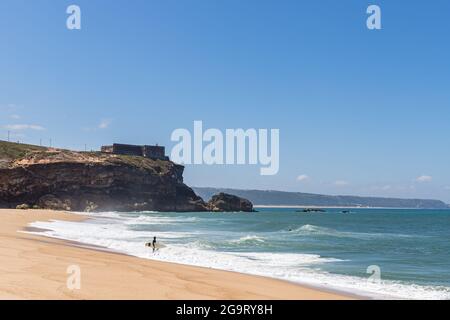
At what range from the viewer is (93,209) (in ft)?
410

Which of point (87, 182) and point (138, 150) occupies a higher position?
point (138, 150)

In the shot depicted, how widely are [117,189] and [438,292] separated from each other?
12431cm

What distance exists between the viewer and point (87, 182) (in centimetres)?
12762

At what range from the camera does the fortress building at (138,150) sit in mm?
166363

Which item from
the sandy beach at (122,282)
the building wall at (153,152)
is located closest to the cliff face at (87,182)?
the building wall at (153,152)

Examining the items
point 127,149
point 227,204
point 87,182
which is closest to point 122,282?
point 87,182

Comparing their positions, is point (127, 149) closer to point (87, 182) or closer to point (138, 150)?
point (138, 150)

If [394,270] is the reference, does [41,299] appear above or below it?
above

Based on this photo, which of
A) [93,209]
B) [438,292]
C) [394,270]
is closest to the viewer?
[438,292]

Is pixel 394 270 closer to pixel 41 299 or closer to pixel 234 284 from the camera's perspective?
pixel 234 284

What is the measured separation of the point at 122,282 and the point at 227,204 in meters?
164

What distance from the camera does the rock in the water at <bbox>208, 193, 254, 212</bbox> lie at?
173913mm
